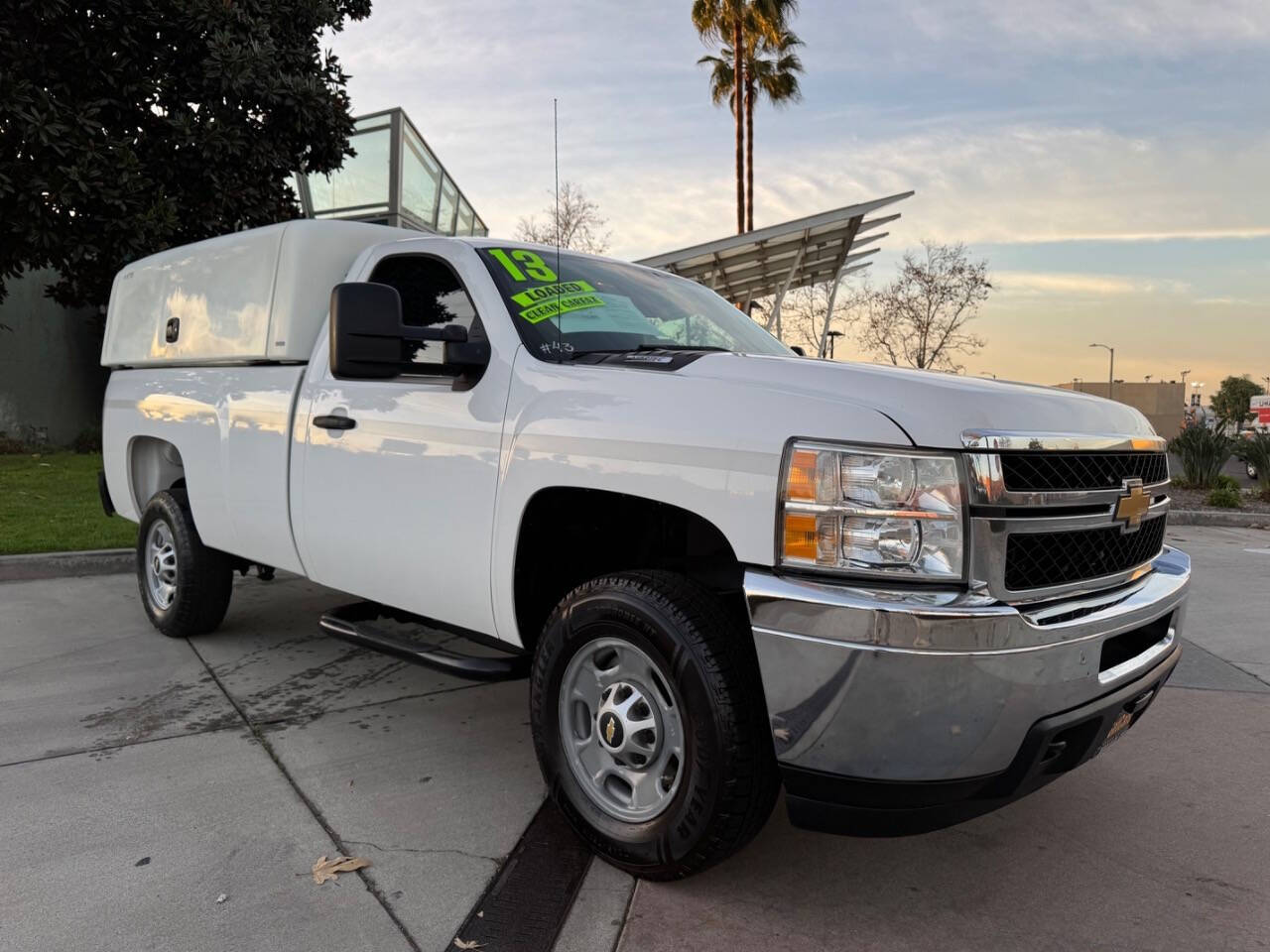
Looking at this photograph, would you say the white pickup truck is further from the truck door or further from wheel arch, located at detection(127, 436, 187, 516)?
wheel arch, located at detection(127, 436, 187, 516)

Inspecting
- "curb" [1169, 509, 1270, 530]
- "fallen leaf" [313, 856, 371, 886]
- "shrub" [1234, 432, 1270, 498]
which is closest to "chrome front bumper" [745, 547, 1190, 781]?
"fallen leaf" [313, 856, 371, 886]

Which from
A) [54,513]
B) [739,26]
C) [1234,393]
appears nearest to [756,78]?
[739,26]

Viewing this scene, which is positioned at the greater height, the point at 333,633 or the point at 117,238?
the point at 117,238

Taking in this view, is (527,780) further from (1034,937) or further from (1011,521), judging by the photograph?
(1011,521)

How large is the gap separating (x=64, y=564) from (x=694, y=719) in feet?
21.4

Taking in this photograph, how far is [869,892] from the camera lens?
9.18 feet

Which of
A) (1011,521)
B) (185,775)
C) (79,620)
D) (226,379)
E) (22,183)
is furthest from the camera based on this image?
(22,183)

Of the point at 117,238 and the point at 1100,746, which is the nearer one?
the point at 1100,746

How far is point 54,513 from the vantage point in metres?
9.23

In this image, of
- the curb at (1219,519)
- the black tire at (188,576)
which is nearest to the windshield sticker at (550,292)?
the black tire at (188,576)

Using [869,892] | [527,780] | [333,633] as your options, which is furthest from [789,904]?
[333,633]

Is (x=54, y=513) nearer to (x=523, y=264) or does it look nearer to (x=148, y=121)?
(x=148, y=121)

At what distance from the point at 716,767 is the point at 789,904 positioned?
22.4 inches

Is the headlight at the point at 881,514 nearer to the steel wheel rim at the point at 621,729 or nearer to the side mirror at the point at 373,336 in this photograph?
the steel wheel rim at the point at 621,729
